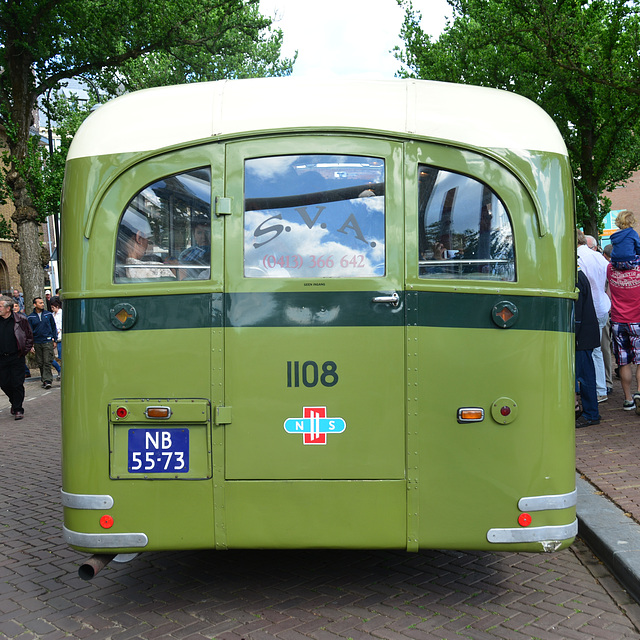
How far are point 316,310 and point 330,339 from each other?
0.16m

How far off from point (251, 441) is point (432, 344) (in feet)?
3.38

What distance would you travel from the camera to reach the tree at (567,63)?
38.0 ft

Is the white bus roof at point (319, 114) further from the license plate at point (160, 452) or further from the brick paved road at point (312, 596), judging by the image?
the brick paved road at point (312, 596)

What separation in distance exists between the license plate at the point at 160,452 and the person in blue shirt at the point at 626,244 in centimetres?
610

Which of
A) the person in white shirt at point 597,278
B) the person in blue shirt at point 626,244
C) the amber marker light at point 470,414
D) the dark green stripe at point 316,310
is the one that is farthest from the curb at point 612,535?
the person in white shirt at point 597,278

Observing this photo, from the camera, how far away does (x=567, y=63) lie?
1162 centimetres

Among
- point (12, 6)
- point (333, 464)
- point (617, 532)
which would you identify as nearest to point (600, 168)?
point (12, 6)

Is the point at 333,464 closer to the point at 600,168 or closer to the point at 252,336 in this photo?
the point at 252,336

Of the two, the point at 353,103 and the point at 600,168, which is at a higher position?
the point at 600,168

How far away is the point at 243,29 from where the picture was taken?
20.5 m

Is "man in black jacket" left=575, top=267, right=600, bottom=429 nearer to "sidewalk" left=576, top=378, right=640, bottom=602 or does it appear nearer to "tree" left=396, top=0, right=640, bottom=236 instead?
"sidewalk" left=576, top=378, right=640, bottom=602

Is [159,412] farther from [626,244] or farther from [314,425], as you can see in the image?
[626,244]

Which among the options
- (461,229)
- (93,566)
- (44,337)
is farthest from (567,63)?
(44,337)

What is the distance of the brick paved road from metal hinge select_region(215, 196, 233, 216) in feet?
6.88
